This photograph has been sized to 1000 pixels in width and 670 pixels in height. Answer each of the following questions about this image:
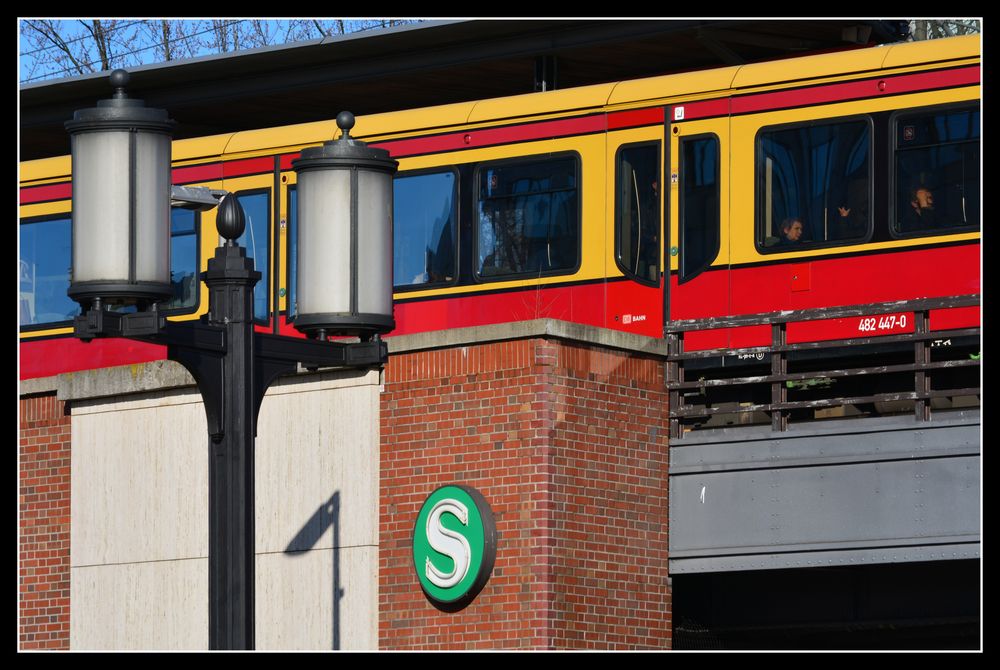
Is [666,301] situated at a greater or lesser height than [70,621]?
greater

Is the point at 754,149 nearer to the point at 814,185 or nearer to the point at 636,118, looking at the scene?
the point at 814,185

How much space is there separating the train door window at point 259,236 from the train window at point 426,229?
1.54 metres

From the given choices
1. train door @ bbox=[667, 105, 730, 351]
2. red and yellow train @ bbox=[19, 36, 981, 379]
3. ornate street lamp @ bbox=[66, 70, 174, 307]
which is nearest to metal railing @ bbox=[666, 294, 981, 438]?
red and yellow train @ bbox=[19, 36, 981, 379]

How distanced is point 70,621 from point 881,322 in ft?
23.7

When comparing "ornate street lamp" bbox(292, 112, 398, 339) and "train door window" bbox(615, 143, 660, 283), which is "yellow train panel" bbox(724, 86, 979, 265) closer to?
"train door window" bbox(615, 143, 660, 283)

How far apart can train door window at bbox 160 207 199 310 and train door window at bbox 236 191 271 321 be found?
1.95ft

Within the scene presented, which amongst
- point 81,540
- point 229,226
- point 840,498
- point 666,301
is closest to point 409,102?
point 666,301

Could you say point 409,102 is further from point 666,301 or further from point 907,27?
point 666,301

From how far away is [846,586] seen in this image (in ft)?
50.5

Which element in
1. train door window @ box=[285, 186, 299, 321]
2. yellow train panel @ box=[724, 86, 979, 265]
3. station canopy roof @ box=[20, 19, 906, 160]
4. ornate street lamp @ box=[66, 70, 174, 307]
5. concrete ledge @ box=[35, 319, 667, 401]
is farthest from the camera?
station canopy roof @ box=[20, 19, 906, 160]

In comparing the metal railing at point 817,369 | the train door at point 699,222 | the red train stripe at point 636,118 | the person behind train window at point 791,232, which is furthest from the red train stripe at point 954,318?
the red train stripe at point 636,118

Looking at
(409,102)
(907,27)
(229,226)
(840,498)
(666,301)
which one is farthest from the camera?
(409,102)

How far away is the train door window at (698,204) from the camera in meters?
17.9

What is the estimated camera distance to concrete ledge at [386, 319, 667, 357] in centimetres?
1463
